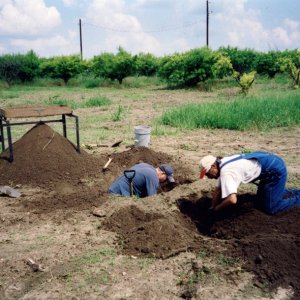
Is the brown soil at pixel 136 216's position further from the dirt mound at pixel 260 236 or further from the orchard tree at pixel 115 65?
the orchard tree at pixel 115 65

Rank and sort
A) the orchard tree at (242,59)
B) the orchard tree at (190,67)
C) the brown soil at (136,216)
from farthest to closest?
1. the orchard tree at (242,59)
2. the orchard tree at (190,67)
3. the brown soil at (136,216)

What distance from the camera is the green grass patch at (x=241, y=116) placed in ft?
34.7

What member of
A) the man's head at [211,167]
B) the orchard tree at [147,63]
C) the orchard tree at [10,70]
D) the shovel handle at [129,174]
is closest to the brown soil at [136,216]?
the shovel handle at [129,174]

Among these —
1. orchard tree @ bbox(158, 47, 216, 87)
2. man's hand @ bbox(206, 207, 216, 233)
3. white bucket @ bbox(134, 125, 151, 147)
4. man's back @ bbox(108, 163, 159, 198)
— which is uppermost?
orchard tree @ bbox(158, 47, 216, 87)

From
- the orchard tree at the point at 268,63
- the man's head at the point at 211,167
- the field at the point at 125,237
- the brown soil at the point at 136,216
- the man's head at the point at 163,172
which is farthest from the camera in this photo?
the orchard tree at the point at 268,63

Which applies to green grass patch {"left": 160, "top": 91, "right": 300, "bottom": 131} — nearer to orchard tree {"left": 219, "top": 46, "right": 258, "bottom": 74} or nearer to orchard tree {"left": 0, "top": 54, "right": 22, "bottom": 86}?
orchard tree {"left": 219, "top": 46, "right": 258, "bottom": 74}

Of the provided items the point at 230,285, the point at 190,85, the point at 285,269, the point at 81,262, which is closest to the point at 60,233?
the point at 81,262

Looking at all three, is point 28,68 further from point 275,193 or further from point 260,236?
point 260,236

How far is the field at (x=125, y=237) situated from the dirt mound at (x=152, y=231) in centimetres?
1

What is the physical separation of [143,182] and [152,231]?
61.0 inches

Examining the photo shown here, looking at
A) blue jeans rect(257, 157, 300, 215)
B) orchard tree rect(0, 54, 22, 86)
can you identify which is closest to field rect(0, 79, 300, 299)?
blue jeans rect(257, 157, 300, 215)

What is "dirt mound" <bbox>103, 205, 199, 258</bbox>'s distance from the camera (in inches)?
154

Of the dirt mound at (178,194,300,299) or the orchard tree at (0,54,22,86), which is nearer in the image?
the dirt mound at (178,194,300,299)

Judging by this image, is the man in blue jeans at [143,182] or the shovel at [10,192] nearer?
the man in blue jeans at [143,182]
